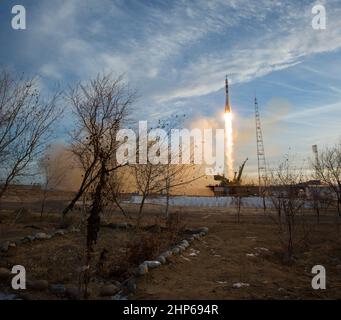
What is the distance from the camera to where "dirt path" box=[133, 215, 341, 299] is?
912 centimetres

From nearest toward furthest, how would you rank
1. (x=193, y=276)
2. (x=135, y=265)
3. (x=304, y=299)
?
1. (x=304, y=299)
2. (x=193, y=276)
3. (x=135, y=265)

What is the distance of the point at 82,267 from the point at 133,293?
1.42 meters

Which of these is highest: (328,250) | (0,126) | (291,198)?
(0,126)

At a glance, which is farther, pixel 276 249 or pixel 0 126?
pixel 276 249

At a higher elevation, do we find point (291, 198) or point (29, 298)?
point (291, 198)

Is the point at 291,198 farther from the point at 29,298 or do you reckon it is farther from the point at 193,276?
the point at 29,298

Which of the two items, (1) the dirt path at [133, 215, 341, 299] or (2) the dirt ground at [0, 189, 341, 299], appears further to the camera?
(2) the dirt ground at [0, 189, 341, 299]

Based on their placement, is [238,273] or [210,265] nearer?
[238,273]

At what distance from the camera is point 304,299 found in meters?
Result: 8.69

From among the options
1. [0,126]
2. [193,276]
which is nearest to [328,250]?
[193,276]

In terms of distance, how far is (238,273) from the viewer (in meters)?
11.4

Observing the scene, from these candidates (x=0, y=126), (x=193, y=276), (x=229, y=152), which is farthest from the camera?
(x=229, y=152)

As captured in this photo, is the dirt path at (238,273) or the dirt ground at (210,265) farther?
the dirt ground at (210,265)

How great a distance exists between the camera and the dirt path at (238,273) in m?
9.12
